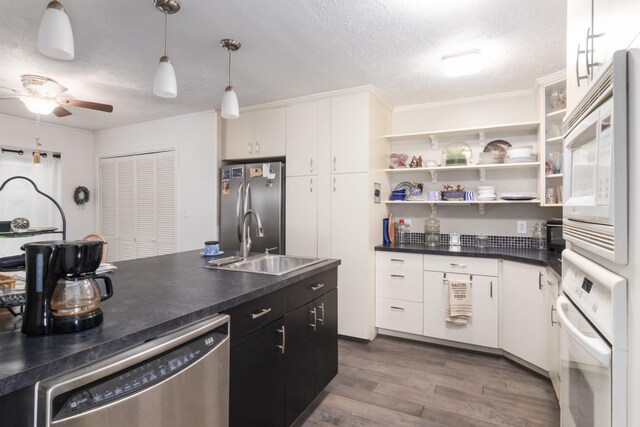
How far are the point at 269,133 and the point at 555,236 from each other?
2878mm

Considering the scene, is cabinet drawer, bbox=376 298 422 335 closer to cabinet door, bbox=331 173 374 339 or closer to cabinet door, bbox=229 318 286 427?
cabinet door, bbox=331 173 374 339

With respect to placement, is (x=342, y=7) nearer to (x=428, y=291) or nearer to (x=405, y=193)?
(x=405, y=193)

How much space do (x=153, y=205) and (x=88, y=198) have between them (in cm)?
126

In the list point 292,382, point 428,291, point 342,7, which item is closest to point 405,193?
point 428,291

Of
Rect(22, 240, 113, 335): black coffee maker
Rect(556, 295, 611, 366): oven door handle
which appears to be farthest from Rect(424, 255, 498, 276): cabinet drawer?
Rect(22, 240, 113, 335): black coffee maker

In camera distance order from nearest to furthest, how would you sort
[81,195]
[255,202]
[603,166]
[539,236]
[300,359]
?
[603,166]
[300,359]
[539,236]
[255,202]
[81,195]

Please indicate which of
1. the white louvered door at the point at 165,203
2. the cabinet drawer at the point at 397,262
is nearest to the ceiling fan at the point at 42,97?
the white louvered door at the point at 165,203

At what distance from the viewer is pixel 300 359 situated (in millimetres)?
1861

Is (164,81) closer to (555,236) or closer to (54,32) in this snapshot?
(54,32)

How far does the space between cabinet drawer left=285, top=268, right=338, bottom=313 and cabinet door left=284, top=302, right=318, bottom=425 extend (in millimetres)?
41

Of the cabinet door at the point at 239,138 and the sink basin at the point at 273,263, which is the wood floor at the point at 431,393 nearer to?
the sink basin at the point at 273,263

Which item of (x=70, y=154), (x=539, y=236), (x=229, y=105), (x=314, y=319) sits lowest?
(x=314, y=319)

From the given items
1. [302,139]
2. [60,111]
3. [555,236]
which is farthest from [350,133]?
[60,111]

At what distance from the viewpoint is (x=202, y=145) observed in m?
4.00
